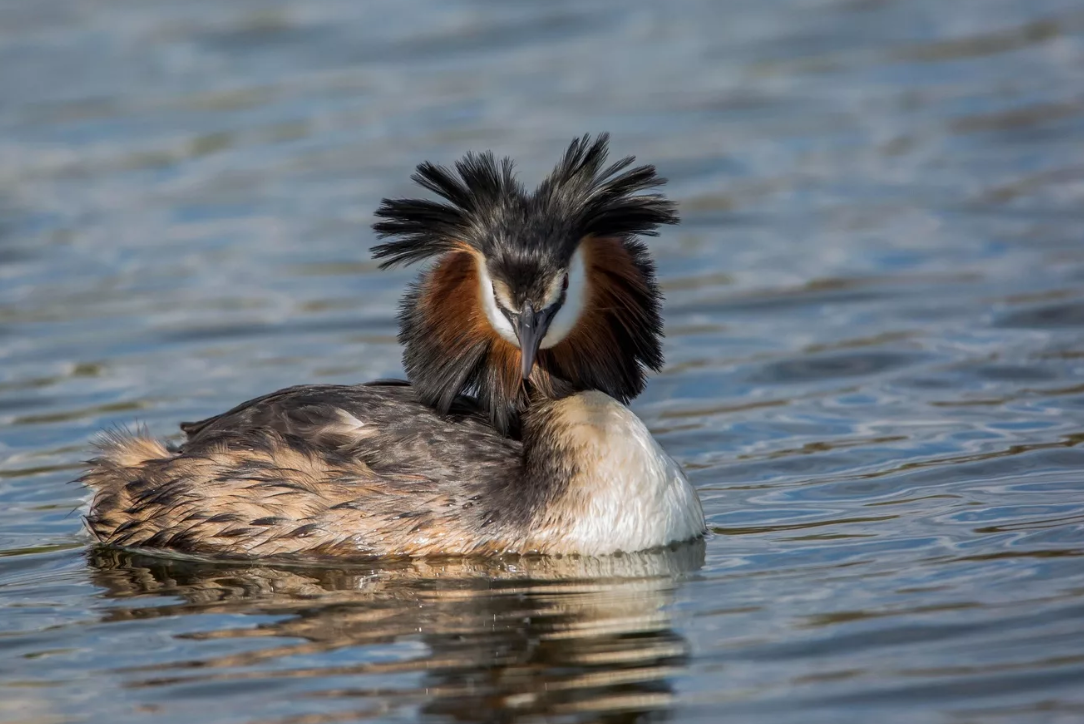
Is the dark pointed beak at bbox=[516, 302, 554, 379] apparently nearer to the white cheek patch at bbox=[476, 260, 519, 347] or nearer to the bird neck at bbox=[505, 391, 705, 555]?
the white cheek patch at bbox=[476, 260, 519, 347]

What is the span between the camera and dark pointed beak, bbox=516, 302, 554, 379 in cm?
934

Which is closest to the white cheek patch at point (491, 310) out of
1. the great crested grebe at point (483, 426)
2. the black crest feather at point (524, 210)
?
the great crested grebe at point (483, 426)

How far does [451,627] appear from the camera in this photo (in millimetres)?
8641

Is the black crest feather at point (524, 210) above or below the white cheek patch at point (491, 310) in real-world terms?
above

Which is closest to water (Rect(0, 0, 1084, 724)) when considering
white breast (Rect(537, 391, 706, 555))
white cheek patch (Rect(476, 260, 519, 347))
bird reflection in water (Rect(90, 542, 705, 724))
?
bird reflection in water (Rect(90, 542, 705, 724))

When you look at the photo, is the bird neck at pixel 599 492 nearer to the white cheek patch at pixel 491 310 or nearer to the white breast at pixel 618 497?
the white breast at pixel 618 497

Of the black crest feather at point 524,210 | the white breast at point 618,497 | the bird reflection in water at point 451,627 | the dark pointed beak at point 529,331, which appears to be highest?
the black crest feather at point 524,210

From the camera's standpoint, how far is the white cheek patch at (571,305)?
Result: 973cm

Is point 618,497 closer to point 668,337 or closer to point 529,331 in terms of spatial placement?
point 529,331

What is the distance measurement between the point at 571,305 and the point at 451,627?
202cm

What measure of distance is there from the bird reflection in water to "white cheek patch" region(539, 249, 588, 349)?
47.9 inches

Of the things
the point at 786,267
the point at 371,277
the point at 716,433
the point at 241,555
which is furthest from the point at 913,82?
the point at 241,555

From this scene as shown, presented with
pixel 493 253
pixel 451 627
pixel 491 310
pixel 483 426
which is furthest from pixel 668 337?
pixel 451 627

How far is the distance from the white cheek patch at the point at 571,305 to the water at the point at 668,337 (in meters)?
1.23
